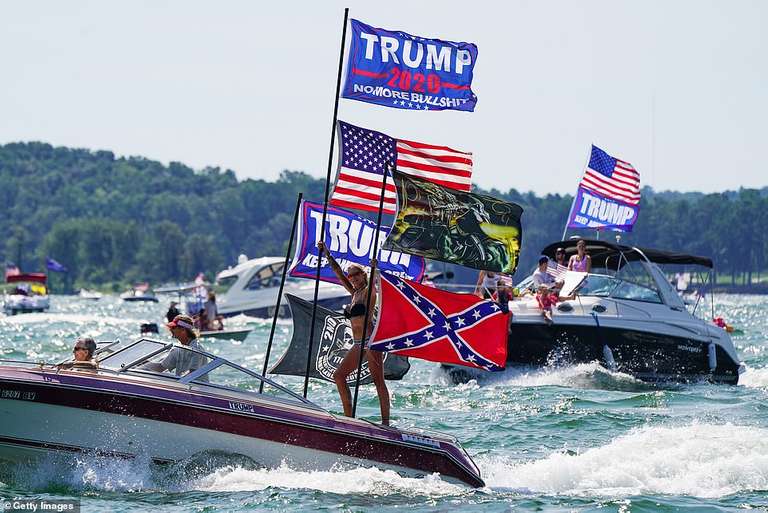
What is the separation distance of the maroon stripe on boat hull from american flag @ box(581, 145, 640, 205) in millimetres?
16173

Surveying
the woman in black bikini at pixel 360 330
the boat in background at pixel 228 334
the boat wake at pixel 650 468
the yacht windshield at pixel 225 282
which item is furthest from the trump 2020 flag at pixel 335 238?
the yacht windshield at pixel 225 282

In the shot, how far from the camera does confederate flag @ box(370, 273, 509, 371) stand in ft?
47.2

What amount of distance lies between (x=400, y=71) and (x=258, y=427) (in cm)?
522

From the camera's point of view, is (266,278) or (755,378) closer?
(755,378)

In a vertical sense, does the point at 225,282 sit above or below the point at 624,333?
below

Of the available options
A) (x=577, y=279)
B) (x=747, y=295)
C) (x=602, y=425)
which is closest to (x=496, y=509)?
(x=602, y=425)

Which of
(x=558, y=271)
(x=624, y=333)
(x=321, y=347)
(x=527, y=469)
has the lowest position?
(x=527, y=469)

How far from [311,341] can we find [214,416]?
101 inches

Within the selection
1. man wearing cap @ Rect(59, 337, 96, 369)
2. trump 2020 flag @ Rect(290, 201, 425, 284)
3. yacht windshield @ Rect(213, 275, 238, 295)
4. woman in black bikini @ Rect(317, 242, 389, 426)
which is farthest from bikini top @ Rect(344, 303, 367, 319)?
yacht windshield @ Rect(213, 275, 238, 295)

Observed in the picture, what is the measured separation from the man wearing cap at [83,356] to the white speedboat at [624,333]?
11.3 metres

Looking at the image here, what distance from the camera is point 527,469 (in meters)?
15.1

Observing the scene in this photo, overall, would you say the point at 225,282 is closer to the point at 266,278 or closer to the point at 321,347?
the point at 266,278

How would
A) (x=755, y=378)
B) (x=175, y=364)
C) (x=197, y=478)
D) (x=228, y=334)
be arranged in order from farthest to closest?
(x=228, y=334), (x=755, y=378), (x=175, y=364), (x=197, y=478)

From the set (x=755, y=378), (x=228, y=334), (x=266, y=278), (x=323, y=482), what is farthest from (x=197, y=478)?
(x=266, y=278)
